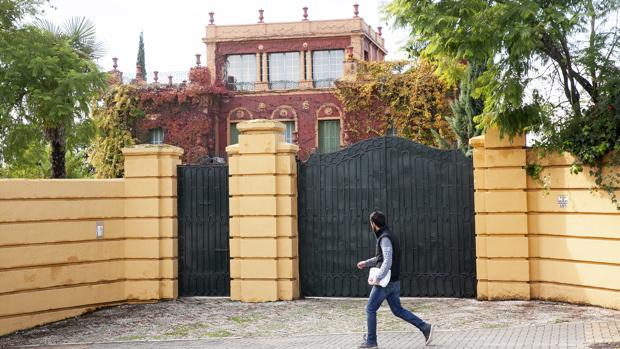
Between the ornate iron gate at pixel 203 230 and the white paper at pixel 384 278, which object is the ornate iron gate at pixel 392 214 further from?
the white paper at pixel 384 278

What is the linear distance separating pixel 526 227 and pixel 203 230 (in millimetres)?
5725

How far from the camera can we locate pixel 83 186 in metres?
13.5

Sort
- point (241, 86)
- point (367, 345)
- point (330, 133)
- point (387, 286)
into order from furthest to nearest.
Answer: point (241, 86) → point (330, 133) → point (367, 345) → point (387, 286)

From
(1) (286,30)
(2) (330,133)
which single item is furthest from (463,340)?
(1) (286,30)

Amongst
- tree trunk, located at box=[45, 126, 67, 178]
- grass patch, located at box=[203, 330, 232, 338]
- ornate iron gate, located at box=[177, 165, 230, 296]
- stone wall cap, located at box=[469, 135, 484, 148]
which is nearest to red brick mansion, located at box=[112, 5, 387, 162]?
tree trunk, located at box=[45, 126, 67, 178]

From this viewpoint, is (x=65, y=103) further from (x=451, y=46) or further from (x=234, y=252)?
(x=451, y=46)

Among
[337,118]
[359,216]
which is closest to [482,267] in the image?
[359,216]

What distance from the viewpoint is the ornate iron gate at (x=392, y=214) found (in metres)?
13.6

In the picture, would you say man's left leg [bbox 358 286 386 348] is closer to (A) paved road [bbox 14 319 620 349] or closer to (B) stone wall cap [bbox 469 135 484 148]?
(A) paved road [bbox 14 319 620 349]

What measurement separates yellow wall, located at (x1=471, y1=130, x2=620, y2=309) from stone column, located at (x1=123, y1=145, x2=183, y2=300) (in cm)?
546

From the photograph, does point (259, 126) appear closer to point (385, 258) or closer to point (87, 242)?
point (87, 242)

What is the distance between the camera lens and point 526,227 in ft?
42.9

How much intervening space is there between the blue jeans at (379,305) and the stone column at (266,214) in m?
4.34

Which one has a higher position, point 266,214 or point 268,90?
point 268,90
